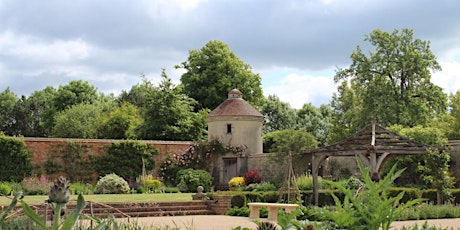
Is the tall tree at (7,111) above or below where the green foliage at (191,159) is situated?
above

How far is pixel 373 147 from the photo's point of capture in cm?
1734

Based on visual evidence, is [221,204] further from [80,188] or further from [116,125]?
[116,125]

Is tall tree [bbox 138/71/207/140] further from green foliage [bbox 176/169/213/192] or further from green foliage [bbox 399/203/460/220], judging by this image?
green foliage [bbox 399/203/460/220]

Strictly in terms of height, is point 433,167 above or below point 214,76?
below

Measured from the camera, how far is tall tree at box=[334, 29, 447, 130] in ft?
104

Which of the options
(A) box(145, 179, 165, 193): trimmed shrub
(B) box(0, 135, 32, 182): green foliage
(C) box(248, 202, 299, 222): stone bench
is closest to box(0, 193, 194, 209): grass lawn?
(B) box(0, 135, 32, 182): green foliage

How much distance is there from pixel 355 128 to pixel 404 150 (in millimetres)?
15530

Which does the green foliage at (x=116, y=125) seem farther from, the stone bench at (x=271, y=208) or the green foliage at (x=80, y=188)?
the stone bench at (x=271, y=208)

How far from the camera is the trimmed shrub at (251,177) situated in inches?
1018

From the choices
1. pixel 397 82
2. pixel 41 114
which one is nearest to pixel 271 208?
pixel 397 82

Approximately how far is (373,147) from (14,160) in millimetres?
13937

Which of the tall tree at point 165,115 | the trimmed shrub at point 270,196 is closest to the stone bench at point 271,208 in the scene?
the trimmed shrub at point 270,196

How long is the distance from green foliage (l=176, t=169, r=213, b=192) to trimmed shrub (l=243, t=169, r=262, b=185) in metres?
1.51

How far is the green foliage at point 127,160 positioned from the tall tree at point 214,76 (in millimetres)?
12961
